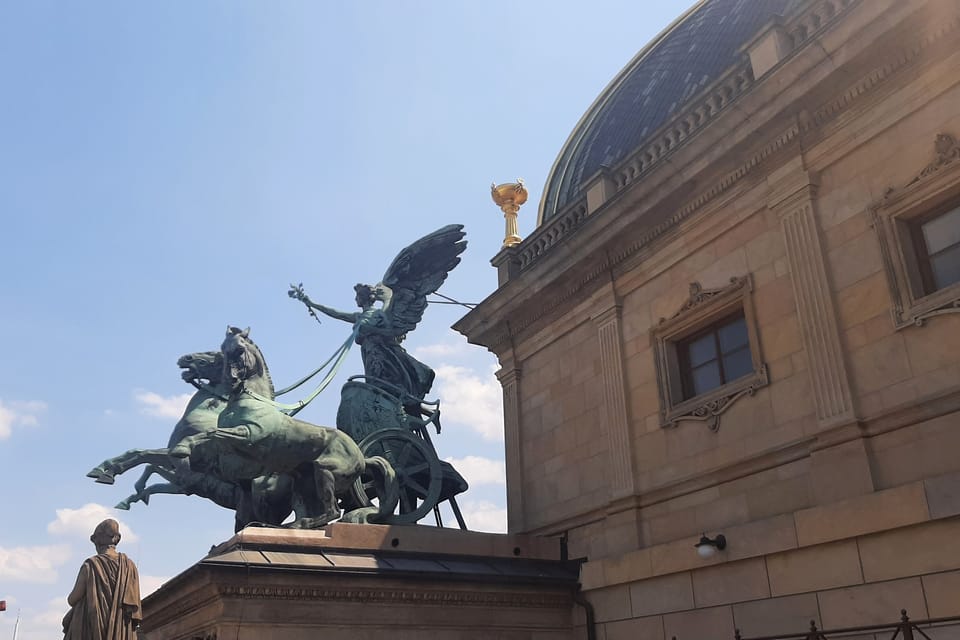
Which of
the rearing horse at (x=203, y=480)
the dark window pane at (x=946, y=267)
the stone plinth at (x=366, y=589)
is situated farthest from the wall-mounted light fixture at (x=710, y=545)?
the rearing horse at (x=203, y=480)

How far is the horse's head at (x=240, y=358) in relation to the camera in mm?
14461

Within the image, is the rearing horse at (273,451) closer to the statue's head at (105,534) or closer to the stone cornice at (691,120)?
the statue's head at (105,534)

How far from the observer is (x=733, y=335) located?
12992mm

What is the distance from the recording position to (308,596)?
11.9 meters

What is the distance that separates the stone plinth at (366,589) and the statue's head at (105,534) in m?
1.28

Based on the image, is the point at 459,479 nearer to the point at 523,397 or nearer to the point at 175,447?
the point at 523,397

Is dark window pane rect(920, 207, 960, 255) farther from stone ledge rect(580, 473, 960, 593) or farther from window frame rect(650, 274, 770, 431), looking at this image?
stone ledge rect(580, 473, 960, 593)

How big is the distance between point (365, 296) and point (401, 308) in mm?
793

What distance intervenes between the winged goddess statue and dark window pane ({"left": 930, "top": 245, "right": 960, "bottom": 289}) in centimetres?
966

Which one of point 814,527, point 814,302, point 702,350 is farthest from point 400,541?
point 814,302


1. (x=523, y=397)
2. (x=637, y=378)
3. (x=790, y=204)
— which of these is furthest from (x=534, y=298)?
(x=790, y=204)

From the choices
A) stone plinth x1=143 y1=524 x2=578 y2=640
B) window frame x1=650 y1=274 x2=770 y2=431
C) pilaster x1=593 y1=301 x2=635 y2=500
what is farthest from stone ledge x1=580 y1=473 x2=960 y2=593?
window frame x1=650 y1=274 x2=770 y2=431

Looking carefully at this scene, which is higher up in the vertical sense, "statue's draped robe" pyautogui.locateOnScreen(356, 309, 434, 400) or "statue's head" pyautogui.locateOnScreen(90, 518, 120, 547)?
"statue's draped robe" pyautogui.locateOnScreen(356, 309, 434, 400)

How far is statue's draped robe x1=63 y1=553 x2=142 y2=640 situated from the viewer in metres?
9.99
